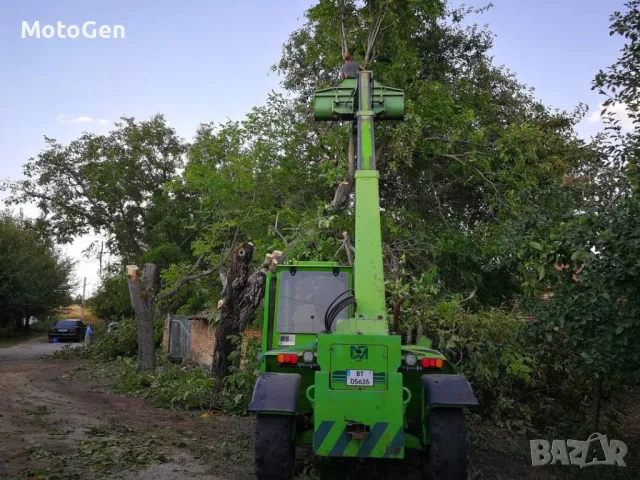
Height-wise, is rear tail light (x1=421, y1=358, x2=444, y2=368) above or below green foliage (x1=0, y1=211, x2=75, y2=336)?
below

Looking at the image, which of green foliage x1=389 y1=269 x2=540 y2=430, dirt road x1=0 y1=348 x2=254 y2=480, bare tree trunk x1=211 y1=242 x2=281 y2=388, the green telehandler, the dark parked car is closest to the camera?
the green telehandler

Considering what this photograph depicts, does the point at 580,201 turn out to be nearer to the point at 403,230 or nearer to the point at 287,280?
the point at 287,280

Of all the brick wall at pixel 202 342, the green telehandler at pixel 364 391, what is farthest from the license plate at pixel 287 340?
the brick wall at pixel 202 342

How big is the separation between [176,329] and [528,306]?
1480 centimetres

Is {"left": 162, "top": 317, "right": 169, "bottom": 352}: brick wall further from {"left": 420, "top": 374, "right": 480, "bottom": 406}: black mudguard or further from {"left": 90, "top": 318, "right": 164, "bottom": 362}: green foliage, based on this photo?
{"left": 420, "top": 374, "right": 480, "bottom": 406}: black mudguard

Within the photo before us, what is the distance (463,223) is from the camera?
16.0 meters

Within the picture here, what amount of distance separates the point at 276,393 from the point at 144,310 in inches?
402

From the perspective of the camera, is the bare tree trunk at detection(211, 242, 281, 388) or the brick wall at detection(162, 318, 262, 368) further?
the brick wall at detection(162, 318, 262, 368)

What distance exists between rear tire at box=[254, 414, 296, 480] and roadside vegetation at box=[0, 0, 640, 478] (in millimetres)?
870

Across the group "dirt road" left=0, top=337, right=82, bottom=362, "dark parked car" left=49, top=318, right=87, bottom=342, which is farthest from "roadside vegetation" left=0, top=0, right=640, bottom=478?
"dark parked car" left=49, top=318, right=87, bottom=342

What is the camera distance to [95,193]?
2817cm

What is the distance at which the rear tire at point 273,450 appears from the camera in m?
5.45

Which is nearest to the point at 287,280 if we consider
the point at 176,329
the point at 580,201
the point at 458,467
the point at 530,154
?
the point at 458,467

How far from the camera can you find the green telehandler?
17.1ft
